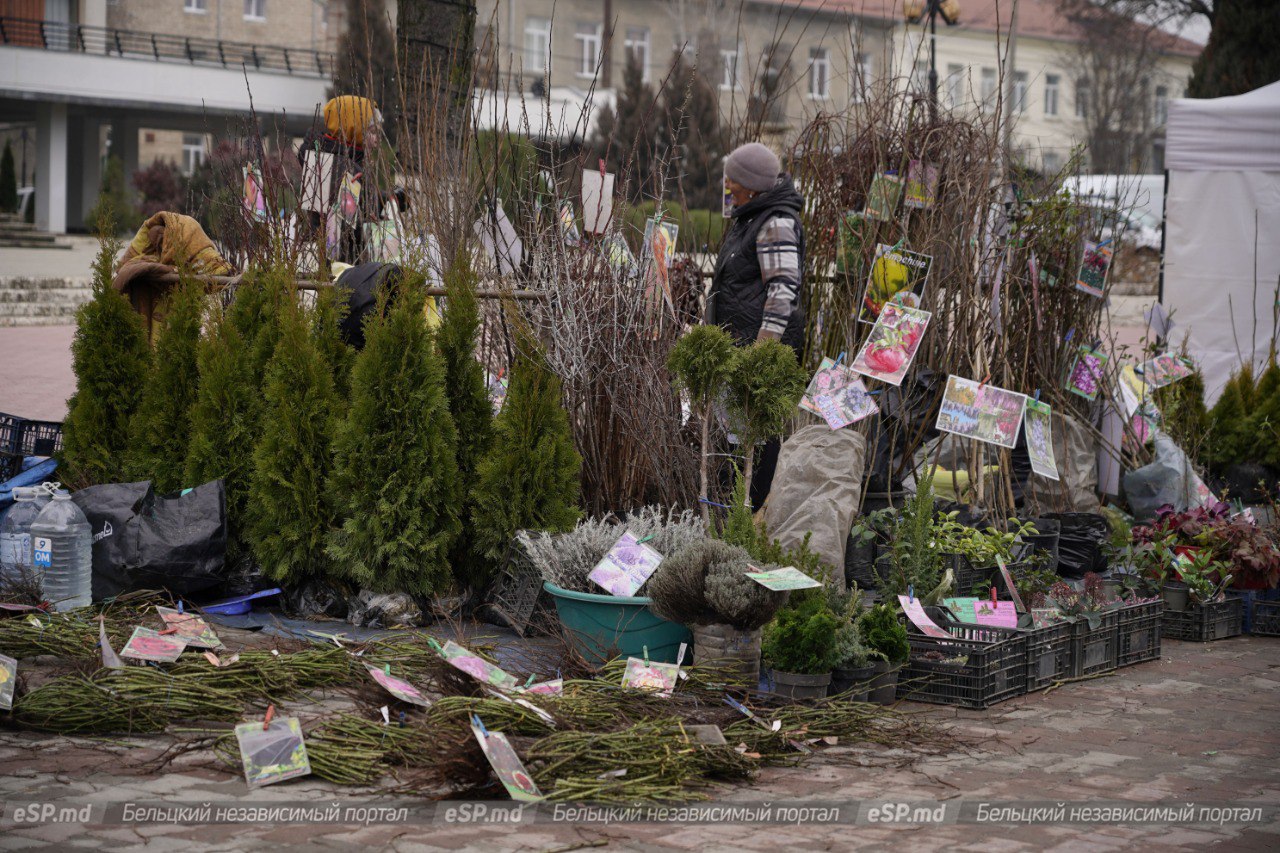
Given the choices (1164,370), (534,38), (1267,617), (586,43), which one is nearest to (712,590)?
(1267,617)

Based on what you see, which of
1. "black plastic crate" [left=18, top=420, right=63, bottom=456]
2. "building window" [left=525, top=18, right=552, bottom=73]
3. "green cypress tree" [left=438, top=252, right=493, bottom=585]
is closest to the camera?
"green cypress tree" [left=438, top=252, right=493, bottom=585]

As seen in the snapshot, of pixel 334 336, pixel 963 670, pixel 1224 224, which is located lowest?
pixel 963 670

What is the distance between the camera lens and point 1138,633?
554cm

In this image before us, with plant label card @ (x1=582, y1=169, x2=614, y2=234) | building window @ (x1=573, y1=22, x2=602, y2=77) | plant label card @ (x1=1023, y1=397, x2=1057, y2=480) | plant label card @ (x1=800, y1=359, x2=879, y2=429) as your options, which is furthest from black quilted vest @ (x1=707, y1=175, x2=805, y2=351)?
building window @ (x1=573, y1=22, x2=602, y2=77)

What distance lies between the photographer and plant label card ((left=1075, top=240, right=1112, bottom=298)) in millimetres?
7273

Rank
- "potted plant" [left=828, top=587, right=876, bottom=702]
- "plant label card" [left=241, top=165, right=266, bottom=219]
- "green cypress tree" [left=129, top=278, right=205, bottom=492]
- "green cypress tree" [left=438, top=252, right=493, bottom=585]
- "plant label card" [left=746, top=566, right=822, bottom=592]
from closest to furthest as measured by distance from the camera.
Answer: "plant label card" [left=746, top=566, right=822, bottom=592] → "potted plant" [left=828, top=587, right=876, bottom=702] → "green cypress tree" [left=438, top=252, right=493, bottom=585] → "green cypress tree" [left=129, top=278, right=205, bottom=492] → "plant label card" [left=241, top=165, right=266, bottom=219]

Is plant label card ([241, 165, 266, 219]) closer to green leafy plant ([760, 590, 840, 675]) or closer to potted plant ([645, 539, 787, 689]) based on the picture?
potted plant ([645, 539, 787, 689])

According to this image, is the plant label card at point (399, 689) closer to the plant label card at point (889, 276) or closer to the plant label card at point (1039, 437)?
the plant label card at point (889, 276)

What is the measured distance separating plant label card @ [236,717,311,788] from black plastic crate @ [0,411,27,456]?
10.4ft

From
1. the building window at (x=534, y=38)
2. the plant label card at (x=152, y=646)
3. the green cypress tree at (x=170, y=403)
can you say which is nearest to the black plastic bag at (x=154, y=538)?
the green cypress tree at (x=170, y=403)

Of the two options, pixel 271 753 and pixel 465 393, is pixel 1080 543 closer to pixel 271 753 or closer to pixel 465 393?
pixel 465 393

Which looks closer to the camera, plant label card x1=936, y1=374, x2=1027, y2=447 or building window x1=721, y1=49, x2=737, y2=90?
plant label card x1=936, y1=374, x2=1027, y2=447

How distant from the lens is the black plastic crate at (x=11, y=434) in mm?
6195

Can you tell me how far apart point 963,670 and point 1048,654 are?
0.55m
